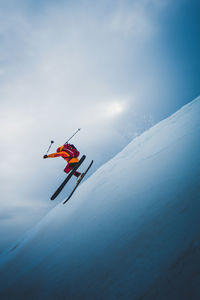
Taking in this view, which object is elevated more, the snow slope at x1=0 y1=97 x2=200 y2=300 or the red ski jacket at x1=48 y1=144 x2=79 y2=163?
the red ski jacket at x1=48 y1=144 x2=79 y2=163

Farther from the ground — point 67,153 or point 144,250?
point 67,153

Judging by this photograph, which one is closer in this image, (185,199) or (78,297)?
(78,297)

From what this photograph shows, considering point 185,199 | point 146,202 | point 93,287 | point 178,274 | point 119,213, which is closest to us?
point 178,274

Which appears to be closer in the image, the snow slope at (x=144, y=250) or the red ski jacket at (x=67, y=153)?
the snow slope at (x=144, y=250)

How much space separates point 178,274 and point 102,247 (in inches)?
71.3

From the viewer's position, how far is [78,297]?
2168mm

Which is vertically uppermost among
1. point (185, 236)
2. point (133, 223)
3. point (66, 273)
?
point (66, 273)

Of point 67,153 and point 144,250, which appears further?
point 67,153

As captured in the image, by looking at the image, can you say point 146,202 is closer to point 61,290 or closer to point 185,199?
Answer: point 185,199

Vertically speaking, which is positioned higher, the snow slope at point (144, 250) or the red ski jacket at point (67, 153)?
the red ski jacket at point (67, 153)

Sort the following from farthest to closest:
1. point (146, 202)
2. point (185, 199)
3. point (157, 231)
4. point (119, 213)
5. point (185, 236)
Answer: point (119, 213) → point (146, 202) → point (185, 199) → point (157, 231) → point (185, 236)

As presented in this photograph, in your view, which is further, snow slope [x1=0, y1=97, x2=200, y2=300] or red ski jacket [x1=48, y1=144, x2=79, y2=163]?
red ski jacket [x1=48, y1=144, x2=79, y2=163]

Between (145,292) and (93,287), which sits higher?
(93,287)

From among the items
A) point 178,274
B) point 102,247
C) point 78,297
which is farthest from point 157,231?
point 78,297
